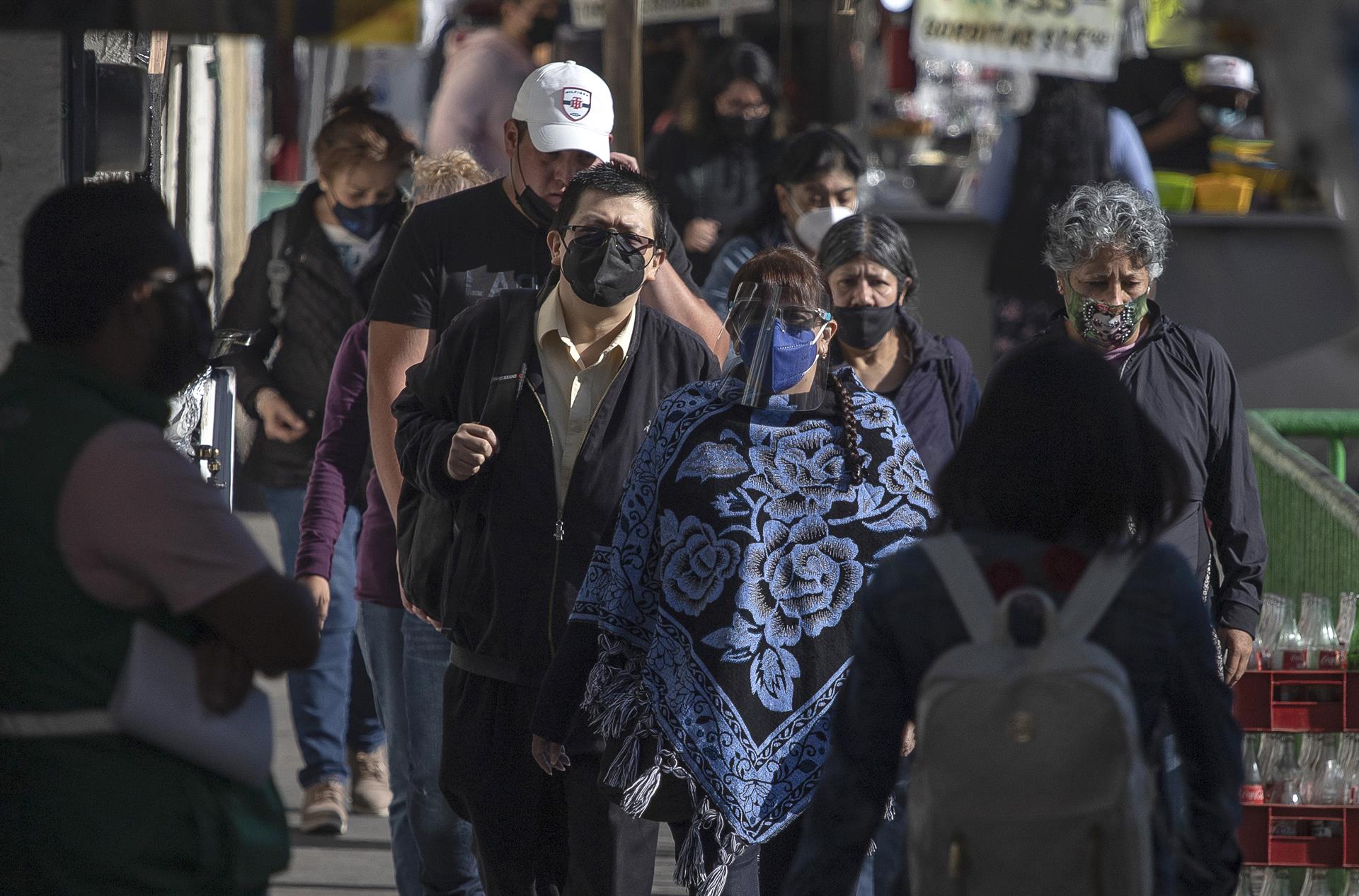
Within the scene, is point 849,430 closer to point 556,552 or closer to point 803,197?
point 556,552

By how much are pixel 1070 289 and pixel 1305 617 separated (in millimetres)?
1139

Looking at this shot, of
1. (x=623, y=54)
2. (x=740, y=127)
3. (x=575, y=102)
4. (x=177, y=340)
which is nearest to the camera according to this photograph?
(x=177, y=340)

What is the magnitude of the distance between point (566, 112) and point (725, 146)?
3.27 metres

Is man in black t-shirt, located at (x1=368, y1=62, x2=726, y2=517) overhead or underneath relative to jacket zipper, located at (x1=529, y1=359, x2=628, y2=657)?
overhead

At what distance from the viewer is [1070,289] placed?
4703mm

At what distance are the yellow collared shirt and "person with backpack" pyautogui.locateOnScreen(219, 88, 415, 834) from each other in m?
1.97

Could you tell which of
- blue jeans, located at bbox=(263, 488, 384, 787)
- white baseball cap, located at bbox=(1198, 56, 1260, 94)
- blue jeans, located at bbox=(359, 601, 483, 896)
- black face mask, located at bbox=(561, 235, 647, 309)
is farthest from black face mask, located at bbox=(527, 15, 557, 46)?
black face mask, located at bbox=(561, 235, 647, 309)

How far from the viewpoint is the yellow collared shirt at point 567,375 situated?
424 cm

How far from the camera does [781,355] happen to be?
12.9 feet

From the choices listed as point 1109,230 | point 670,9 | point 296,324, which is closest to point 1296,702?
point 1109,230

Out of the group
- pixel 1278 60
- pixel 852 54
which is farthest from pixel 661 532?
pixel 852 54

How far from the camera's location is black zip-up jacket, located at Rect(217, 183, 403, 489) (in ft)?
20.5

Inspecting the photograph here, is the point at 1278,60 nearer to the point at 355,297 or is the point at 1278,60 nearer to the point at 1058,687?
the point at 1058,687

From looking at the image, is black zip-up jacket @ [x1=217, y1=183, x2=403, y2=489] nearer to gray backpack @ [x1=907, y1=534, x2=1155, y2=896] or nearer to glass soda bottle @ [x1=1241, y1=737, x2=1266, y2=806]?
glass soda bottle @ [x1=1241, y1=737, x2=1266, y2=806]
